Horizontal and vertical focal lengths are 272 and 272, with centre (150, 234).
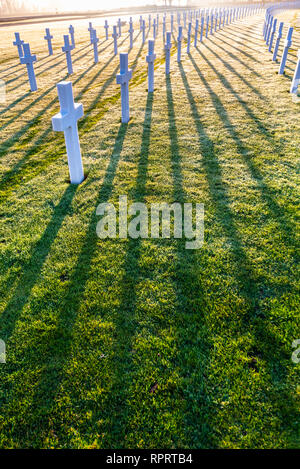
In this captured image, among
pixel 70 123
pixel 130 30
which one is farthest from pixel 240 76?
pixel 130 30

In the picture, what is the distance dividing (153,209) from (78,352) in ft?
6.65

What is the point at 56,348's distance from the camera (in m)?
2.13

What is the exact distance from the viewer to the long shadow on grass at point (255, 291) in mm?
1813

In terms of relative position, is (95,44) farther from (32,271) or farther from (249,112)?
(32,271)

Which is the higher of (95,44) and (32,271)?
(95,44)

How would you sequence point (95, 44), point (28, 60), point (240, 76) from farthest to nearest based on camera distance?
point (95, 44), point (240, 76), point (28, 60)

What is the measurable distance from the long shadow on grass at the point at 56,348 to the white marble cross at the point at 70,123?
1.17 metres

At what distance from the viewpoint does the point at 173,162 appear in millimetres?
4633

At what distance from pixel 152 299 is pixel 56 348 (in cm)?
89

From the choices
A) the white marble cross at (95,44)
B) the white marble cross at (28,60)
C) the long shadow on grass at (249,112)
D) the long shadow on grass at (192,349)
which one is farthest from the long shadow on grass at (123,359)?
the white marble cross at (95,44)

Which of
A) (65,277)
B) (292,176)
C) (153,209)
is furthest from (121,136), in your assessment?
(65,277)

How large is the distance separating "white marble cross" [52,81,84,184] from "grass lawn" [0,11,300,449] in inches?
9.2
